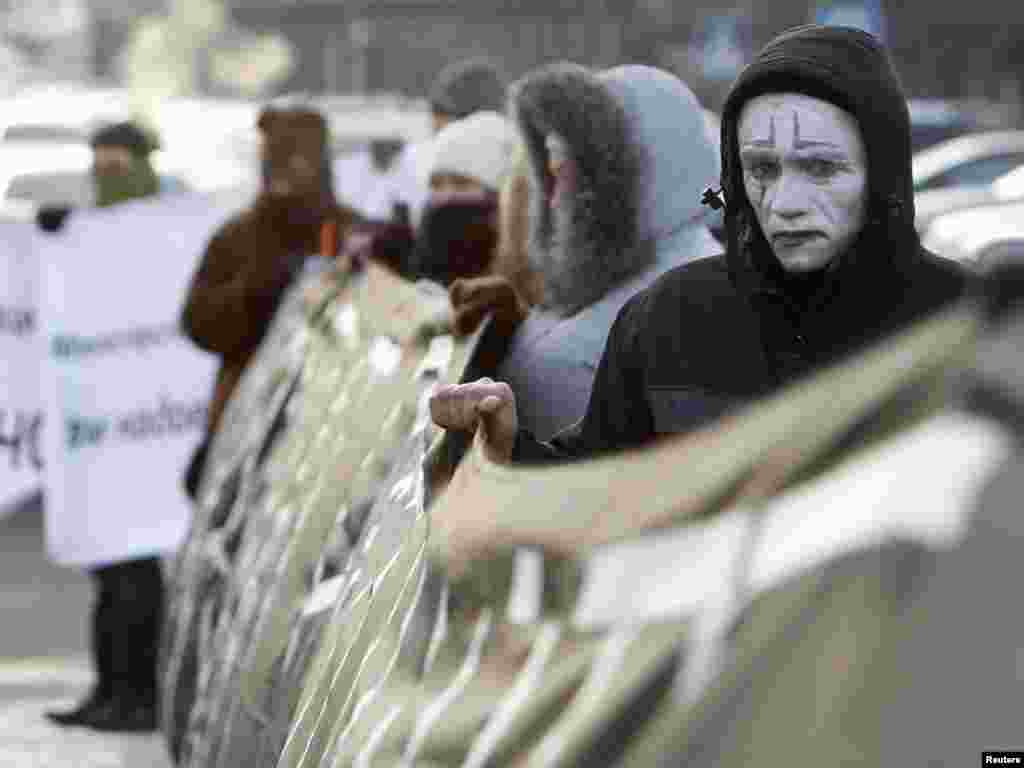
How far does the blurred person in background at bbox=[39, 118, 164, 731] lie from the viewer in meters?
7.52

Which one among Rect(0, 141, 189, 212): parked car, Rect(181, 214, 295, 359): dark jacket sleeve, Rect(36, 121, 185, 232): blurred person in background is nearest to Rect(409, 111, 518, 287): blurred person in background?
Rect(181, 214, 295, 359): dark jacket sleeve

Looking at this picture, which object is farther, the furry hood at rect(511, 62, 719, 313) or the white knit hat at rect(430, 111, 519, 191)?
the white knit hat at rect(430, 111, 519, 191)

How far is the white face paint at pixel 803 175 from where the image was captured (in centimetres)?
324

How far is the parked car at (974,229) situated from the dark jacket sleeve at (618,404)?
4484mm

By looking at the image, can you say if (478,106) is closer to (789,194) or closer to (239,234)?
(239,234)

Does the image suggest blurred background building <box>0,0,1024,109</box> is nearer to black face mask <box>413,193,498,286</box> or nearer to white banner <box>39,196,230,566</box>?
white banner <box>39,196,230,566</box>

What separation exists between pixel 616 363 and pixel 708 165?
1103 mm

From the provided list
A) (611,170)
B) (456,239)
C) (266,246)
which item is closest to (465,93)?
(266,246)

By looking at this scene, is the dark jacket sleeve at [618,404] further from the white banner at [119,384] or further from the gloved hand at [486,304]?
the white banner at [119,384]

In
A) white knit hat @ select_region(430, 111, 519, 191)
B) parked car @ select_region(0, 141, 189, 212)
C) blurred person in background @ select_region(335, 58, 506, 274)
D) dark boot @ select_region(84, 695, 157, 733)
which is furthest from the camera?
parked car @ select_region(0, 141, 189, 212)

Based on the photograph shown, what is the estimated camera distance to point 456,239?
17.0 ft

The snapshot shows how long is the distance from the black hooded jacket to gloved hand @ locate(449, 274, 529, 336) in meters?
0.61

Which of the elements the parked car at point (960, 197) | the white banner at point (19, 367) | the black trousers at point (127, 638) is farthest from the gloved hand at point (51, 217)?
the parked car at point (960, 197)

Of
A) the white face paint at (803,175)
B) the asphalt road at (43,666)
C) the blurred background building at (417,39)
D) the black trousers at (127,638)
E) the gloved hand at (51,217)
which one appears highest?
the white face paint at (803,175)
